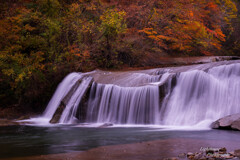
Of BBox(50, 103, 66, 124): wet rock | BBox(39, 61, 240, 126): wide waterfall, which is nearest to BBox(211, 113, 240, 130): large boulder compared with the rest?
BBox(39, 61, 240, 126): wide waterfall

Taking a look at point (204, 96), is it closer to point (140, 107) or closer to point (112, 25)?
point (140, 107)

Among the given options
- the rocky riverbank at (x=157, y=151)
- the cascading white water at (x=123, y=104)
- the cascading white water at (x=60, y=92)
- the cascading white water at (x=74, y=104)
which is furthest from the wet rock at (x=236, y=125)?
the cascading white water at (x=60, y=92)

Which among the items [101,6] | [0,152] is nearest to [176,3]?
[101,6]

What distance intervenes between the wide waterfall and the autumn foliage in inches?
145

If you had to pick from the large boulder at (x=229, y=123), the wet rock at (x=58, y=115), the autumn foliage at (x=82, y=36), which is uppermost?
→ the autumn foliage at (x=82, y=36)

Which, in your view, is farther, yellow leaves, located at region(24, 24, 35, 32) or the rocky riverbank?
yellow leaves, located at region(24, 24, 35, 32)

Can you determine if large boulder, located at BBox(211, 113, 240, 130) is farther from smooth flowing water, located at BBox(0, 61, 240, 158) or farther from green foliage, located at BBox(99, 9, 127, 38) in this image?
green foliage, located at BBox(99, 9, 127, 38)

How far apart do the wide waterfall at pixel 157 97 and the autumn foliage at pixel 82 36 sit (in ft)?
12.1

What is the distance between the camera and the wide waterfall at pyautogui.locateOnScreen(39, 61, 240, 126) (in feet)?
38.3

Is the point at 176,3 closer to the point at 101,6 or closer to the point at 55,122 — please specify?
the point at 101,6

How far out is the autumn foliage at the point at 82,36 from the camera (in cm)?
1728

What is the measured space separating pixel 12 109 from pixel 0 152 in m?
10.4

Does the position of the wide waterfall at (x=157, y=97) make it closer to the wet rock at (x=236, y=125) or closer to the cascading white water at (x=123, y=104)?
the cascading white water at (x=123, y=104)

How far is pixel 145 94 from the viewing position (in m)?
12.8
